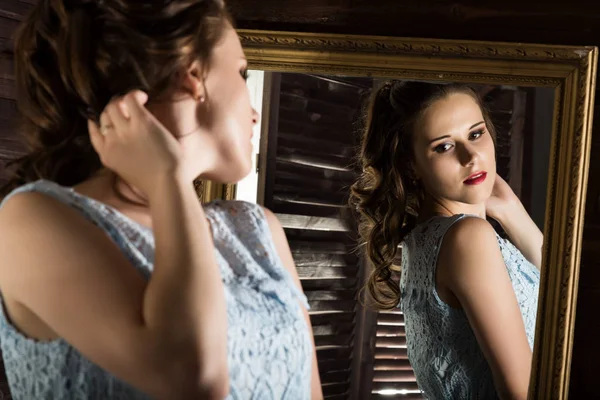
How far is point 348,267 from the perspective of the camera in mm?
1267

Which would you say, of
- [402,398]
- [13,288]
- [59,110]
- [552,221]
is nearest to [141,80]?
[59,110]

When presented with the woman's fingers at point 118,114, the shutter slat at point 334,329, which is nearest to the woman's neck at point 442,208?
the shutter slat at point 334,329

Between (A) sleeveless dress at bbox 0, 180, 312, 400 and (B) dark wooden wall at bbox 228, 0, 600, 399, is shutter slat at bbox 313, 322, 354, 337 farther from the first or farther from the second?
(B) dark wooden wall at bbox 228, 0, 600, 399

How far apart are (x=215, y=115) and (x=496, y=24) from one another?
711 mm

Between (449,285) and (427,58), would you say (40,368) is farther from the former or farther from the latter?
(427,58)

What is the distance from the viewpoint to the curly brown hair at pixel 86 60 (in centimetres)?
91

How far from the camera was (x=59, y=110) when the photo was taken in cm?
95

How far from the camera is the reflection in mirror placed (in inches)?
49.2

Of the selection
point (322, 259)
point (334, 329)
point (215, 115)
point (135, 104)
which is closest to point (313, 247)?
point (322, 259)

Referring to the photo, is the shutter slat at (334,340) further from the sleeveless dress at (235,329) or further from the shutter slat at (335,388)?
the sleeveless dress at (235,329)

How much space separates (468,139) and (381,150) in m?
0.15

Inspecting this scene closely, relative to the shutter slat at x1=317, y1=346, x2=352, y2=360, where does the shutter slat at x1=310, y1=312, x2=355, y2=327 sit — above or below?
above

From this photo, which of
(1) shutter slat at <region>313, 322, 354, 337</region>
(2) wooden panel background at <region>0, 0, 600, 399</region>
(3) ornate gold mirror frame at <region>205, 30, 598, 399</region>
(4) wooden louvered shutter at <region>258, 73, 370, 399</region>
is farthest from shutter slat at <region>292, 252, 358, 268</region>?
(2) wooden panel background at <region>0, 0, 600, 399</region>

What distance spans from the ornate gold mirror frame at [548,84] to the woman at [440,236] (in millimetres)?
85
